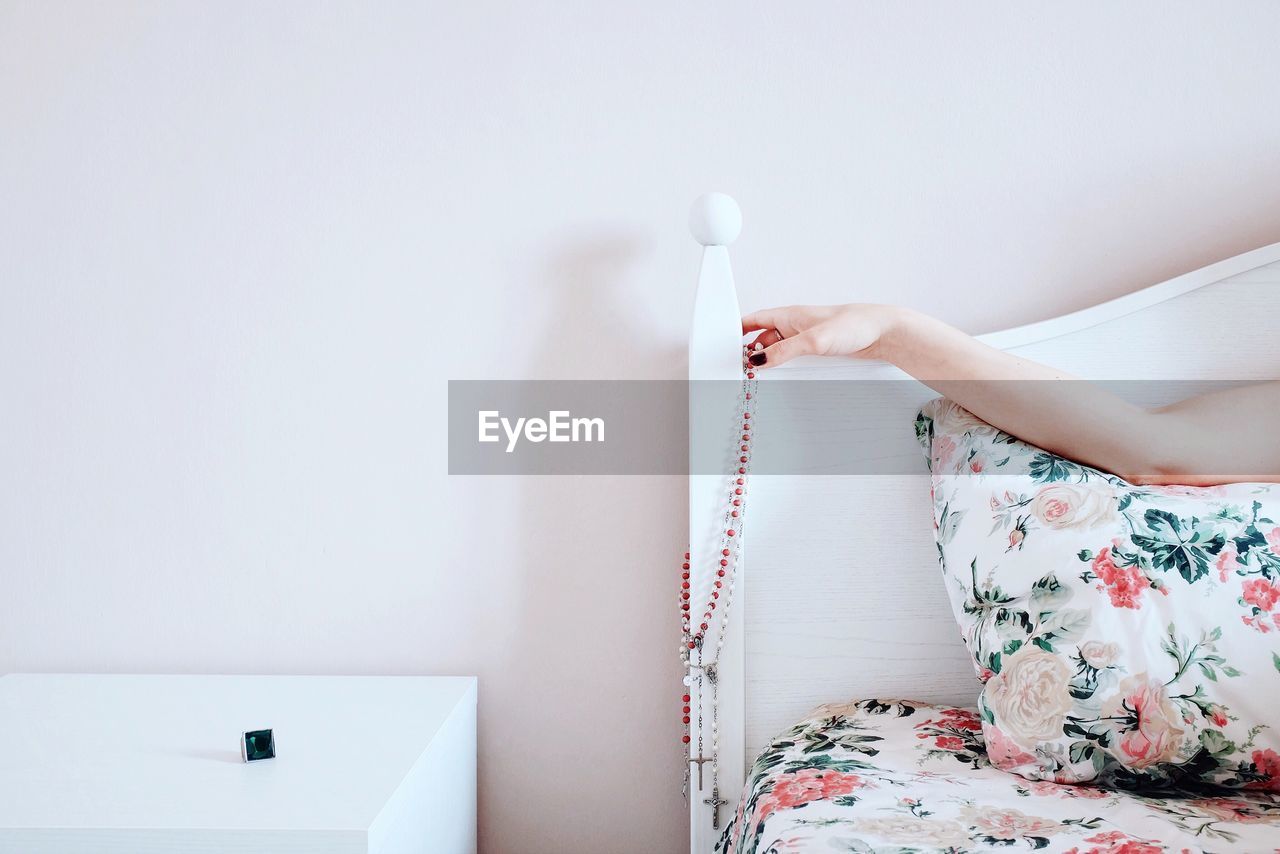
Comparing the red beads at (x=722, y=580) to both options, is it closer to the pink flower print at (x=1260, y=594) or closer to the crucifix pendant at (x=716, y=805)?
the crucifix pendant at (x=716, y=805)

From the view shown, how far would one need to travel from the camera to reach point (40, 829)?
77 cm

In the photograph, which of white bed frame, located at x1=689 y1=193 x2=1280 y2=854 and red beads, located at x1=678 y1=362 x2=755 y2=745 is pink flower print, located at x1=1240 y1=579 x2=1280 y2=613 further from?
red beads, located at x1=678 y1=362 x2=755 y2=745

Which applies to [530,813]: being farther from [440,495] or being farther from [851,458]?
[851,458]

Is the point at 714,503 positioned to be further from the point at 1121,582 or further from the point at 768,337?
the point at 1121,582

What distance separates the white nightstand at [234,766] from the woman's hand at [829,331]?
63 cm

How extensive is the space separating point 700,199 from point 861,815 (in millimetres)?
729

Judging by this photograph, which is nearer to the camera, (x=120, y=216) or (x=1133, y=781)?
(x=1133, y=781)

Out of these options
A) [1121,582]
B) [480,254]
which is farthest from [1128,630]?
[480,254]

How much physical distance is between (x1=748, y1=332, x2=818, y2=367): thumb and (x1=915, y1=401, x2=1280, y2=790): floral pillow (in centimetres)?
28

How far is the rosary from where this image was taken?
3.46 ft

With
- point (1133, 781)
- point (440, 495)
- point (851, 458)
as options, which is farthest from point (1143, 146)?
point (440, 495)

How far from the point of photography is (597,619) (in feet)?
3.87

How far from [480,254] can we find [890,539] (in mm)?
702

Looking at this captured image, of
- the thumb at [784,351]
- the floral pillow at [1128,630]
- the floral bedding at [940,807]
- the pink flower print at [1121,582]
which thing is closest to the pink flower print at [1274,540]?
the floral pillow at [1128,630]
